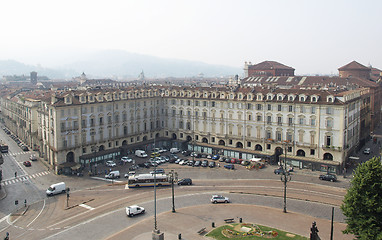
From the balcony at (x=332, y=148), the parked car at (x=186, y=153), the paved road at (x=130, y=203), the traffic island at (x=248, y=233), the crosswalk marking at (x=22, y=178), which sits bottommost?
the crosswalk marking at (x=22, y=178)

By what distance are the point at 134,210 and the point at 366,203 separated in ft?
105

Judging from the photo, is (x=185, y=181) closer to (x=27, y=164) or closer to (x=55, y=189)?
(x=55, y=189)

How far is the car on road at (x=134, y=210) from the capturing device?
53.6 m

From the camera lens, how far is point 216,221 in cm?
5150

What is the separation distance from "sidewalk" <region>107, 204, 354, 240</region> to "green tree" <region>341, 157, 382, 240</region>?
6.41 metres

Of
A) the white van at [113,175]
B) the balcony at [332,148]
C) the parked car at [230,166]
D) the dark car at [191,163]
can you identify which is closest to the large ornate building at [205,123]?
the balcony at [332,148]

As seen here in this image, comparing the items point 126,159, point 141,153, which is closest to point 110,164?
point 126,159

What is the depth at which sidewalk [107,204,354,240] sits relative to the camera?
46.6m

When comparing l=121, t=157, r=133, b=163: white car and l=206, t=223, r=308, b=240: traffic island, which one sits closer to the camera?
l=206, t=223, r=308, b=240: traffic island

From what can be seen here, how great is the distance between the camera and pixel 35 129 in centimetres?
10644

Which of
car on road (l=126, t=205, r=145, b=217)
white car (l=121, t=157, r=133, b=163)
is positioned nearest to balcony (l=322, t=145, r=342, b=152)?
car on road (l=126, t=205, r=145, b=217)

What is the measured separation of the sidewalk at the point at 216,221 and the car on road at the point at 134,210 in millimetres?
2898

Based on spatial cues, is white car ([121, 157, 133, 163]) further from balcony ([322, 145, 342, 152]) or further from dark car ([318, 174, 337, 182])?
balcony ([322, 145, 342, 152])

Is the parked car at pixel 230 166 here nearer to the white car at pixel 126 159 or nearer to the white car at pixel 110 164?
the white car at pixel 126 159
